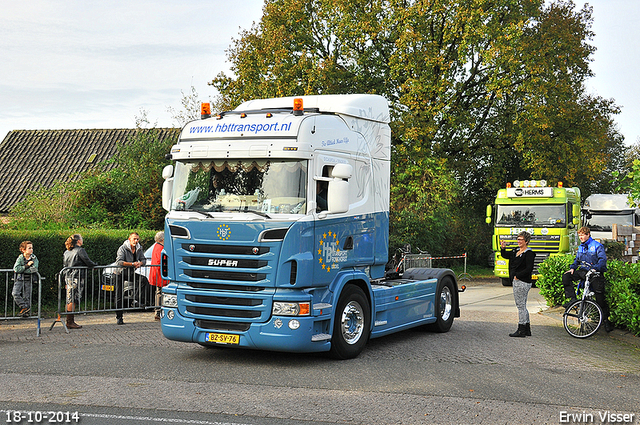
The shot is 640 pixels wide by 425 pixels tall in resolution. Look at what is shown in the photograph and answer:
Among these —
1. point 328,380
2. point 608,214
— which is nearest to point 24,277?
point 328,380

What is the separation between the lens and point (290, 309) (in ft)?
28.6

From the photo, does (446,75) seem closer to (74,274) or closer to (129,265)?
(129,265)

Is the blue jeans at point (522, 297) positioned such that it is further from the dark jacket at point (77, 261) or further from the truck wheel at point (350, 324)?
the dark jacket at point (77, 261)

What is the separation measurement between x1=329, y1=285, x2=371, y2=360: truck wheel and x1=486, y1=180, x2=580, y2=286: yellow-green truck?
13.5 metres

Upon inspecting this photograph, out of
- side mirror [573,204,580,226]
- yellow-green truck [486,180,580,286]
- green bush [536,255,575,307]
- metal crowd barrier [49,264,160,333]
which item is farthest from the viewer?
side mirror [573,204,580,226]

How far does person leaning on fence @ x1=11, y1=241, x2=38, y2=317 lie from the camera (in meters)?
12.6

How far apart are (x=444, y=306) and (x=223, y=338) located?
16.5ft

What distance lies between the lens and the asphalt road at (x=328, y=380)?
21.8 feet

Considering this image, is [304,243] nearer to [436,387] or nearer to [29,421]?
[436,387]

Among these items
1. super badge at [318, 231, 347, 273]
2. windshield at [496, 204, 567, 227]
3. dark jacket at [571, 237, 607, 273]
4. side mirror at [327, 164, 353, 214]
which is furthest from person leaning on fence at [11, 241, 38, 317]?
windshield at [496, 204, 567, 227]

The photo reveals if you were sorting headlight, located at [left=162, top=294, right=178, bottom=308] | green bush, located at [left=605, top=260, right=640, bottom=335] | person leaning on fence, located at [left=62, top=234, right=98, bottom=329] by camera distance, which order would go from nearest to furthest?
headlight, located at [left=162, top=294, right=178, bottom=308], green bush, located at [left=605, top=260, right=640, bottom=335], person leaning on fence, located at [left=62, top=234, right=98, bottom=329]

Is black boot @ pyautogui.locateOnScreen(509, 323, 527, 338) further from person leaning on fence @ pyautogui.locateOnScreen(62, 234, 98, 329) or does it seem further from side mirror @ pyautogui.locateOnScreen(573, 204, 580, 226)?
side mirror @ pyautogui.locateOnScreen(573, 204, 580, 226)

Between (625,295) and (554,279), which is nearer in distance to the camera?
(625,295)

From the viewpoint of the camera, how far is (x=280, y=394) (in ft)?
24.3
